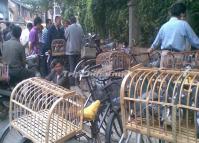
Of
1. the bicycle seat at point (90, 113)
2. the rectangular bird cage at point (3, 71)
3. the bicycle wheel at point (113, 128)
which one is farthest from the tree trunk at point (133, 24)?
the bicycle seat at point (90, 113)

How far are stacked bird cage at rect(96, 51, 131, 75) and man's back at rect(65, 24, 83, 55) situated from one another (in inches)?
169

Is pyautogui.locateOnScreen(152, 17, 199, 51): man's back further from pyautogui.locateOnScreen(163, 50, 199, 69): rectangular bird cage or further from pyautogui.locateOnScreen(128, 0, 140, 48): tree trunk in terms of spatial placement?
pyautogui.locateOnScreen(128, 0, 140, 48): tree trunk

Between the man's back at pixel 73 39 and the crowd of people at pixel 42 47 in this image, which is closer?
the crowd of people at pixel 42 47

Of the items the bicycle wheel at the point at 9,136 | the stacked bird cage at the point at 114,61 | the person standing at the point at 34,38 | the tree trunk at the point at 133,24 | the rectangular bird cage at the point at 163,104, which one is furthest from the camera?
the person standing at the point at 34,38

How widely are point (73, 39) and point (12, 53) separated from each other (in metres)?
2.98

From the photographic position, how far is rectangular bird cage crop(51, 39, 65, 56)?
11.5m

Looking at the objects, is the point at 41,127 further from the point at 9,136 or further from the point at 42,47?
the point at 42,47

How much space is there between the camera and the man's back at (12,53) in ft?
27.0

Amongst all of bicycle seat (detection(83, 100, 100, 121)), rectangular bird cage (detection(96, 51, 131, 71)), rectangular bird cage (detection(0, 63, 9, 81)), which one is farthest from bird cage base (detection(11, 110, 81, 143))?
rectangular bird cage (detection(0, 63, 9, 81))

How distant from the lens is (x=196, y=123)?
3.65 metres

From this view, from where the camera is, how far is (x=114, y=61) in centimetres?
636

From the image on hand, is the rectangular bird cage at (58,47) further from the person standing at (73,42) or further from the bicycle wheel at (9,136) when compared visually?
the bicycle wheel at (9,136)

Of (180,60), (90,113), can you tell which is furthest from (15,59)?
(90,113)

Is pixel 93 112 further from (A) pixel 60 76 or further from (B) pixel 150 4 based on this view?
(B) pixel 150 4
